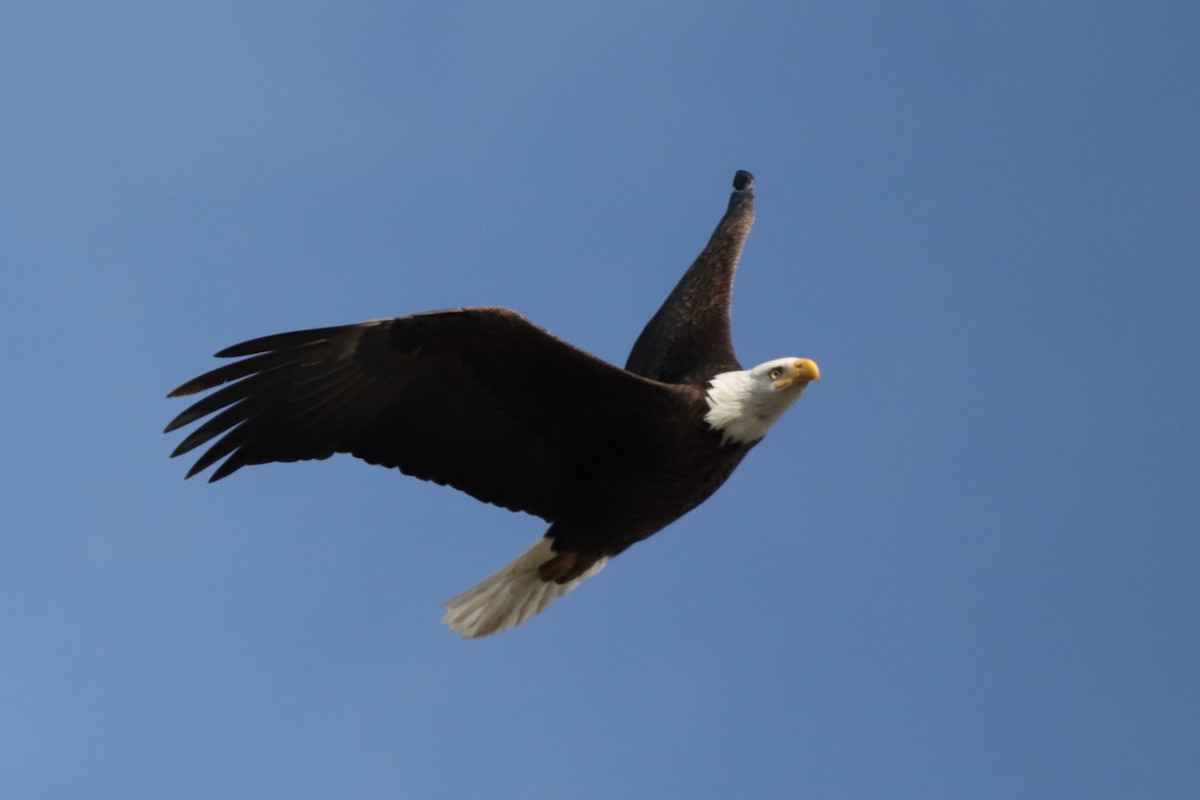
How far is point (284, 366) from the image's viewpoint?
7719mm

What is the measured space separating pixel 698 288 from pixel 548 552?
175 cm

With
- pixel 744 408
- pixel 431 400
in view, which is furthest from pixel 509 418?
pixel 744 408

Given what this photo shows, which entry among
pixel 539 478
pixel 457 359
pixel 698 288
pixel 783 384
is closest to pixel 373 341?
pixel 457 359

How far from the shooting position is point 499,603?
8570 millimetres

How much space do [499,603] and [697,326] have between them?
5.27 feet

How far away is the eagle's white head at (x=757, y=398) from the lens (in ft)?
26.2

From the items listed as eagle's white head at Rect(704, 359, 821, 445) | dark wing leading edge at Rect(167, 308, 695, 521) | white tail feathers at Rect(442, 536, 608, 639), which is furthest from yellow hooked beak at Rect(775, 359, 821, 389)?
white tail feathers at Rect(442, 536, 608, 639)

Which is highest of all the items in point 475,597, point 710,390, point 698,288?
point 698,288

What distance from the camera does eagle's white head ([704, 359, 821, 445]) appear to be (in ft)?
26.2

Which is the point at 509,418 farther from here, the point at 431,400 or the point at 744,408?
the point at 744,408

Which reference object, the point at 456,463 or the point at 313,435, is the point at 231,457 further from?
the point at 456,463

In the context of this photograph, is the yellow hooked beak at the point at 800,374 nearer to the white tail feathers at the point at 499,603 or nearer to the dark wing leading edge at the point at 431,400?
the dark wing leading edge at the point at 431,400

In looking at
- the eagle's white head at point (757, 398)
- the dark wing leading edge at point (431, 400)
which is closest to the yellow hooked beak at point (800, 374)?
the eagle's white head at point (757, 398)

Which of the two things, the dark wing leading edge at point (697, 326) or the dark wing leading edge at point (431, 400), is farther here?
the dark wing leading edge at point (697, 326)
